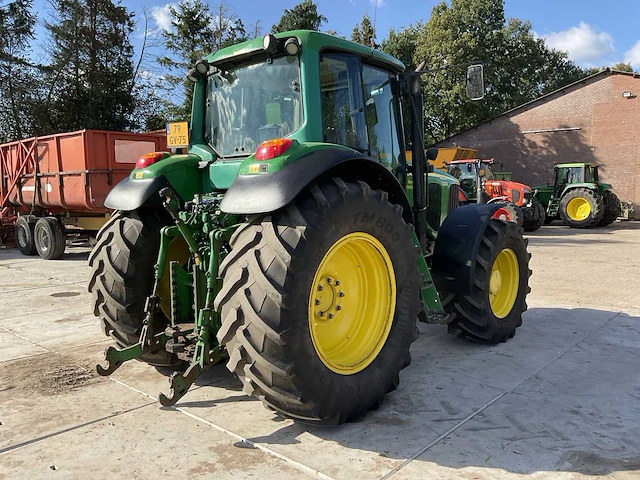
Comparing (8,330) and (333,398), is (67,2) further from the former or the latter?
(333,398)

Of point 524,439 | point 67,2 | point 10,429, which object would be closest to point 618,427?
point 524,439

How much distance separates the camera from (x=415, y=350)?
16.0ft

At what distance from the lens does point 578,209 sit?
19.5 metres

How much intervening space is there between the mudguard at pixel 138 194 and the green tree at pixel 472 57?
80.3 feet

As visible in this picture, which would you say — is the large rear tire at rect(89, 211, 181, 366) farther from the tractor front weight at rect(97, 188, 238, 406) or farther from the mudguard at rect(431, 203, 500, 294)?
the mudguard at rect(431, 203, 500, 294)

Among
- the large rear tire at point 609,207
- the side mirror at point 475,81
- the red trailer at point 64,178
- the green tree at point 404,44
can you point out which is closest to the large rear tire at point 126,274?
the side mirror at point 475,81

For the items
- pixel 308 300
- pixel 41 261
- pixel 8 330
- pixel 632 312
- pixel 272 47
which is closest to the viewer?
pixel 308 300

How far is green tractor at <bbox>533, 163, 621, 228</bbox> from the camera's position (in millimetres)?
18641

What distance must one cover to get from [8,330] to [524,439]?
17.3 ft

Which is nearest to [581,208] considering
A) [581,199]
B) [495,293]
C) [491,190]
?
[581,199]

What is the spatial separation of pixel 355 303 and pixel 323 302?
1.07 feet

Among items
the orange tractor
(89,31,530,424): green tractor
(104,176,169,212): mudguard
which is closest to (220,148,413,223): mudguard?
(89,31,530,424): green tractor

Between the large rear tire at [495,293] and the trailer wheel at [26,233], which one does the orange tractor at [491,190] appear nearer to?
the large rear tire at [495,293]

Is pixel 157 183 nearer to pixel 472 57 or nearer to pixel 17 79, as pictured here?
pixel 17 79
